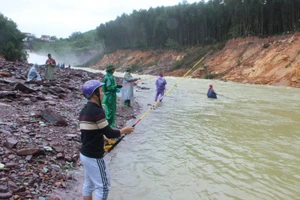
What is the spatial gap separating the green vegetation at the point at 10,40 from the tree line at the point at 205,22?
2998 cm

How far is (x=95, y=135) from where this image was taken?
10.6 ft

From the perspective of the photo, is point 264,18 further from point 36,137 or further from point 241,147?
point 36,137

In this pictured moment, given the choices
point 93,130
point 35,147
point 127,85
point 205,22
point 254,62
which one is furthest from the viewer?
point 205,22

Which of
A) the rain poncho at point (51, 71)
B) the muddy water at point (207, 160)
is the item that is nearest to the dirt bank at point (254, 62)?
the muddy water at point (207, 160)

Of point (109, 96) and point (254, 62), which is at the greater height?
point (254, 62)

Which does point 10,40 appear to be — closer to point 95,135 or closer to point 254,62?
point 254,62

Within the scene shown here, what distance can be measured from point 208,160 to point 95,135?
11.8ft

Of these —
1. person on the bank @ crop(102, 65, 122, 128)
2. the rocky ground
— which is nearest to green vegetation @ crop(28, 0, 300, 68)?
person on the bank @ crop(102, 65, 122, 128)

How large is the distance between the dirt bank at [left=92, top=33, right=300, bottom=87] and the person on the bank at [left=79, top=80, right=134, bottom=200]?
2526 centimetres

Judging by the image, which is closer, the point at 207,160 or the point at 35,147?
the point at 35,147

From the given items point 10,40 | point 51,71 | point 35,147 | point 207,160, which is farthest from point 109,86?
point 10,40

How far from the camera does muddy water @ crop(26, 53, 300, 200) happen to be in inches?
180

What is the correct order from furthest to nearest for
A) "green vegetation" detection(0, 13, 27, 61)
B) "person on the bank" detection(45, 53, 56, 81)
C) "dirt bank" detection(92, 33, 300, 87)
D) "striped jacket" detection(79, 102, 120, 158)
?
"green vegetation" detection(0, 13, 27, 61) < "dirt bank" detection(92, 33, 300, 87) < "person on the bank" detection(45, 53, 56, 81) < "striped jacket" detection(79, 102, 120, 158)

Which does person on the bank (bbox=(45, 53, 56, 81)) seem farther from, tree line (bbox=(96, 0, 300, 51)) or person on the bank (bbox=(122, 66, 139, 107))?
tree line (bbox=(96, 0, 300, 51))
